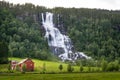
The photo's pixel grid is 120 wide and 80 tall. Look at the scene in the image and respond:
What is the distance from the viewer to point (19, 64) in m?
198

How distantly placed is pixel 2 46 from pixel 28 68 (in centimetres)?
1610

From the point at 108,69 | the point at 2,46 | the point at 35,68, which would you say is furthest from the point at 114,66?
the point at 2,46

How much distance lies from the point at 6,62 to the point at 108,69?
46.5 metres

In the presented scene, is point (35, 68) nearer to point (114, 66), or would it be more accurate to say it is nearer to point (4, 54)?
point (4, 54)

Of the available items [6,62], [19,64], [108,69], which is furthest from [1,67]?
[108,69]

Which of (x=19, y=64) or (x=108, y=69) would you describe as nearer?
(x=108, y=69)

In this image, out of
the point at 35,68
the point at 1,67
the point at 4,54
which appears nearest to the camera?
the point at 1,67

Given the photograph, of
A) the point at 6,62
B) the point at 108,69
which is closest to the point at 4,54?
the point at 6,62

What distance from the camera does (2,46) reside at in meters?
192

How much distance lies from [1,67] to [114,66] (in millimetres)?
49861

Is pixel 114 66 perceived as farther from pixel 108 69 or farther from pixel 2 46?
pixel 2 46

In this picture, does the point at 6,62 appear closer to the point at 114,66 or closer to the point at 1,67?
the point at 1,67

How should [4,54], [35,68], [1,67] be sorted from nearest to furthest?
1. [1,67]
2. [4,54]
3. [35,68]

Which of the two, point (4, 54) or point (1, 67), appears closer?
point (1, 67)
